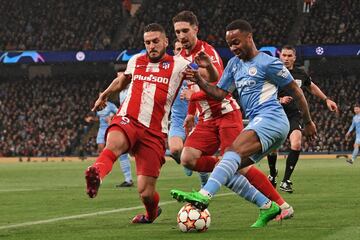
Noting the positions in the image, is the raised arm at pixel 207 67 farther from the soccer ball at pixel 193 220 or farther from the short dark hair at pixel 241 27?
the soccer ball at pixel 193 220

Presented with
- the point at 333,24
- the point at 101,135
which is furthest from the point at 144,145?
the point at 333,24

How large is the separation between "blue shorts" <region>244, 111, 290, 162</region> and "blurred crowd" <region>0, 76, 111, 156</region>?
114ft

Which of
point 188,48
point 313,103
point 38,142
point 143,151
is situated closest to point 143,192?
point 143,151

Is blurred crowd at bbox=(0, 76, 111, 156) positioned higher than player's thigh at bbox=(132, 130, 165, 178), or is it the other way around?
blurred crowd at bbox=(0, 76, 111, 156)

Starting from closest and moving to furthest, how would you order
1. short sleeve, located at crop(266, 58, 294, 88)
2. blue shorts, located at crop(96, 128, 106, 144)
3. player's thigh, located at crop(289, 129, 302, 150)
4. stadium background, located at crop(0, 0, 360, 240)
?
short sleeve, located at crop(266, 58, 294, 88)
player's thigh, located at crop(289, 129, 302, 150)
blue shorts, located at crop(96, 128, 106, 144)
stadium background, located at crop(0, 0, 360, 240)

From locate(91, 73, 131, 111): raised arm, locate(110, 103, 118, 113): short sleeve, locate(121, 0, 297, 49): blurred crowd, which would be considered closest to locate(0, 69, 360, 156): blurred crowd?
locate(121, 0, 297, 49): blurred crowd

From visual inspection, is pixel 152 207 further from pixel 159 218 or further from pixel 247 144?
pixel 247 144

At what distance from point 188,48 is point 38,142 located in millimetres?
36046

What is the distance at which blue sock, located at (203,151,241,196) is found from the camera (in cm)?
750

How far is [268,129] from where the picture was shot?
8.12 m

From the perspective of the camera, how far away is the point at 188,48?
11023 mm

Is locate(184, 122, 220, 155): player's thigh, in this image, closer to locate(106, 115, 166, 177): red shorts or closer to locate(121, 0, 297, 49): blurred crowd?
locate(106, 115, 166, 177): red shorts

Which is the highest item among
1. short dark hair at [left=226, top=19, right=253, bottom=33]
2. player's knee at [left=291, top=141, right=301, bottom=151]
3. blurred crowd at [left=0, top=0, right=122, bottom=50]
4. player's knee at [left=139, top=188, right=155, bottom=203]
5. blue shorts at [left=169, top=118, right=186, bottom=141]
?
blurred crowd at [left=0, top=0, right=122, bottom=50]

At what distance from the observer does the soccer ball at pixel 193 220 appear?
784 cm
